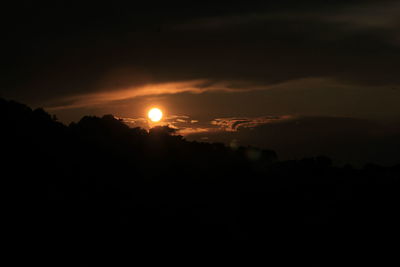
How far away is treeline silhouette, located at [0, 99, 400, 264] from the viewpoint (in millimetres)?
93375

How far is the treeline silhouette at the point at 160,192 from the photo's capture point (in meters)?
93.4

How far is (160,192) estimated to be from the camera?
115 meters

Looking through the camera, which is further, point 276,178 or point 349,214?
point 276,178

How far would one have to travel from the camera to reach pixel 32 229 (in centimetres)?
8575

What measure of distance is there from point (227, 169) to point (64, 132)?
4547 cm

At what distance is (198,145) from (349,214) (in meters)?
56.5

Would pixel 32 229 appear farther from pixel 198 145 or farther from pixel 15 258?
pixel 198 145

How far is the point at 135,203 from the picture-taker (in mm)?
106500

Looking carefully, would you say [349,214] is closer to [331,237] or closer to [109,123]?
[331,237]

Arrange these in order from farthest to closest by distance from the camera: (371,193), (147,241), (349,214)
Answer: (371,193)
(349,214)
(147,241)

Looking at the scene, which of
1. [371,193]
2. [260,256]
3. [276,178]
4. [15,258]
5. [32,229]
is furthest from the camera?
[276,178]

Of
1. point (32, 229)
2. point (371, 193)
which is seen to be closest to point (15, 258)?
point (32, 229)

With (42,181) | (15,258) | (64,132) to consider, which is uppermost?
(64,132)

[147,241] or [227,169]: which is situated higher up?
[227,169]
